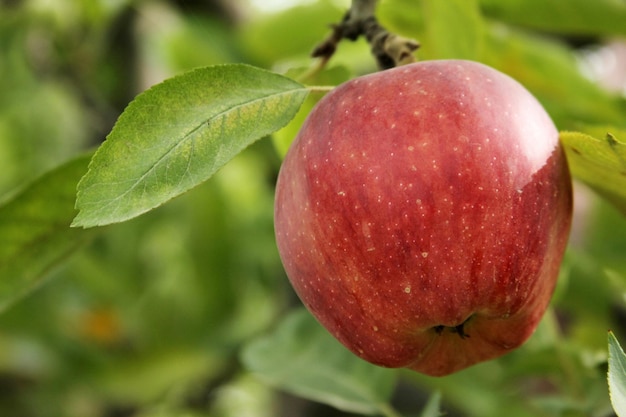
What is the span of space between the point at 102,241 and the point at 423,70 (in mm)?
1376

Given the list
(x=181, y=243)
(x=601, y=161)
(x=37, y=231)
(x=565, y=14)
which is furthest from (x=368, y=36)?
(x=181, y=243)

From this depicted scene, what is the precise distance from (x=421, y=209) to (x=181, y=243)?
1.35 metres

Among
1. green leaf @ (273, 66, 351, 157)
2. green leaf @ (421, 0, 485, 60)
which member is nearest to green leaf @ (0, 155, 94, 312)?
green leaf @ (273, 66, 351, 157)

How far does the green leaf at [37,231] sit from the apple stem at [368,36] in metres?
0.25

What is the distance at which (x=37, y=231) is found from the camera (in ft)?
2.71

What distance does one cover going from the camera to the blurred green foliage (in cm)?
129

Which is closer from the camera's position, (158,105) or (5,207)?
(158,105)

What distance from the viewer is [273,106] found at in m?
0.67

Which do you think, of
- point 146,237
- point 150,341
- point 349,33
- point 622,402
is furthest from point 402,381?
point 622,402

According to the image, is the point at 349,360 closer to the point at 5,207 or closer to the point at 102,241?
the point at 5,207

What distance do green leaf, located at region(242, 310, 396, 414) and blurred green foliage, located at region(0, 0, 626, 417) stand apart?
174 millimetres

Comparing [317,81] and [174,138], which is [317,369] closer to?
[317,81]

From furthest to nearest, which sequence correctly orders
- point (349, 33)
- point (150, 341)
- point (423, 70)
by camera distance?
1. point (150, 341)
2. point (349, 33)
3. point (423, 70)

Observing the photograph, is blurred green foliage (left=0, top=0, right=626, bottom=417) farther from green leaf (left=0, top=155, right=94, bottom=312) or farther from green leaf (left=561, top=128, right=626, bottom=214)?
green leaf (left=0, top=155, right=94, bottom=312)
